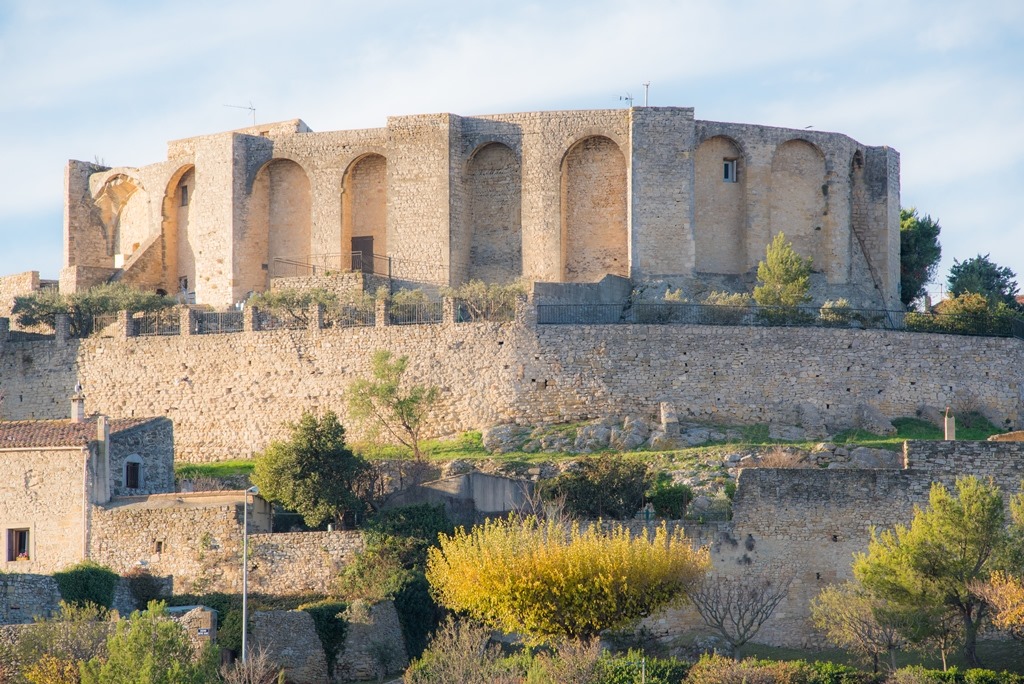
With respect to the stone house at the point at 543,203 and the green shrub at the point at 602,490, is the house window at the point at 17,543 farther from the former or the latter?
the stone house at the point at 543,203

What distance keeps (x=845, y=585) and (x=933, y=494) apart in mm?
2511

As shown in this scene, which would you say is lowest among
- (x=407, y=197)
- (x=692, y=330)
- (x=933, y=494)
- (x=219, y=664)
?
(x=219, y=664)

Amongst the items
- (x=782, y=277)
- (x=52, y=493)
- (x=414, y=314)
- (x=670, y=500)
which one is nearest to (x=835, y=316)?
(x=782, y=277)

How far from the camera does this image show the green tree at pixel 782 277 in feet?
165

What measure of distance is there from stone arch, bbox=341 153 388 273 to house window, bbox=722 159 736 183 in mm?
10086

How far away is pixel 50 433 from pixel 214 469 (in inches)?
244

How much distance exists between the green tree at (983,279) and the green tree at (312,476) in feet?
80.9

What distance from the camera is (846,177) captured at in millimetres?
56062

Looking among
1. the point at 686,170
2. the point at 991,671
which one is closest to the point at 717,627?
the point at 991,671

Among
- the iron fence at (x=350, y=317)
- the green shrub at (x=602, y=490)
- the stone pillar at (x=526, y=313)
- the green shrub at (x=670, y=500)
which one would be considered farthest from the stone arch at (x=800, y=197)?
the green shrub at (x=602, y=490)

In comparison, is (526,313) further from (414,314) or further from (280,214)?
(280,214)

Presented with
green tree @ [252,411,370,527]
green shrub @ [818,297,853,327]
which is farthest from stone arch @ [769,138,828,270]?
green tree @ [252,411,370,527]

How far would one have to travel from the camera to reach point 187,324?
50.6m

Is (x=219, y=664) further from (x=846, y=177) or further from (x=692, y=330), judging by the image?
(x=846, y=177)
